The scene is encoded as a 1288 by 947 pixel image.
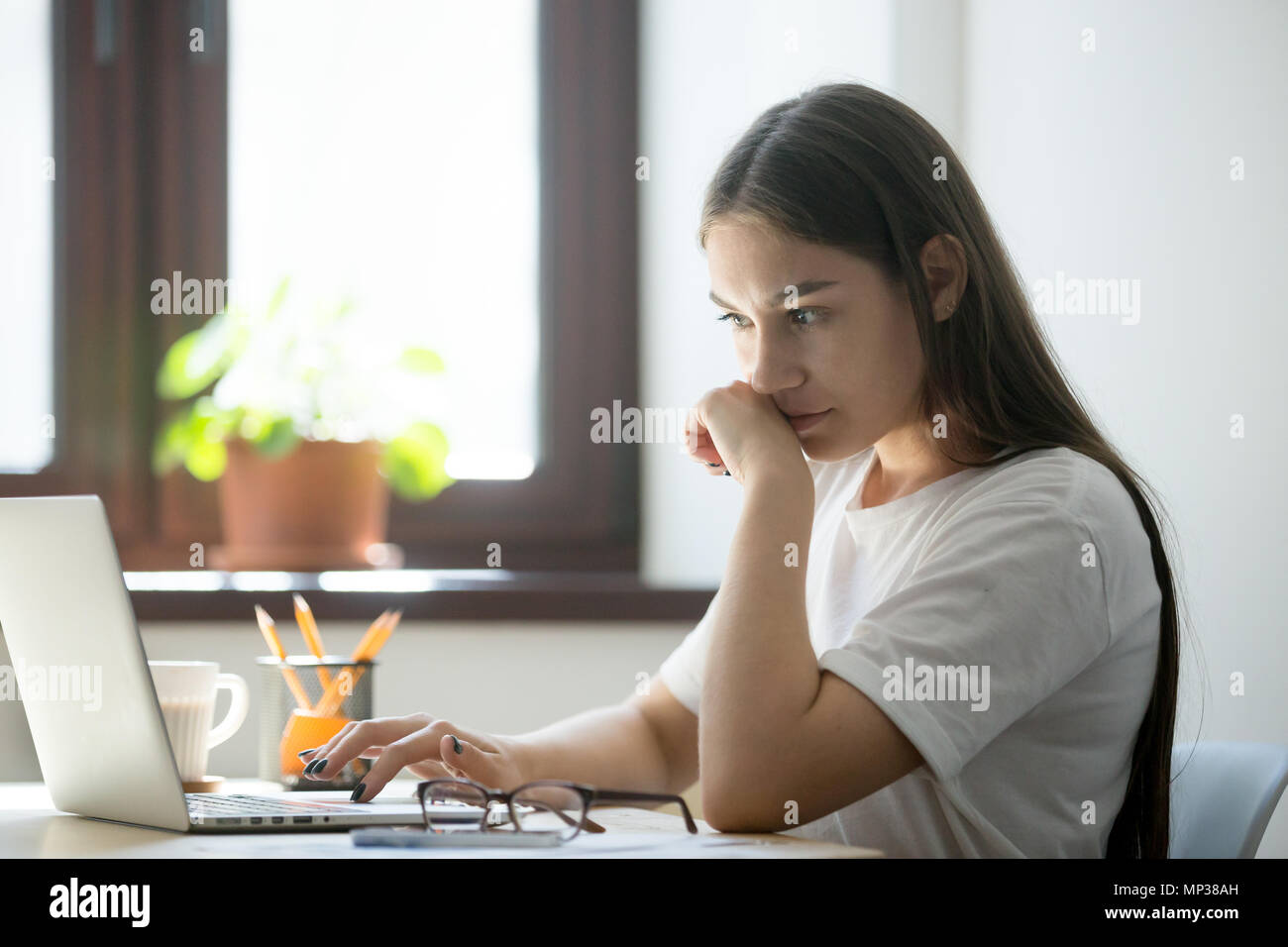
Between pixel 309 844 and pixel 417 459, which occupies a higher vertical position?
pixel 417 459

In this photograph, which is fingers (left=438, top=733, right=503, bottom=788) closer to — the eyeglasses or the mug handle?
the eyeglasses

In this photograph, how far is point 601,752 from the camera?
119cm

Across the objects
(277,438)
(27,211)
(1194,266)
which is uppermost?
(27,211)

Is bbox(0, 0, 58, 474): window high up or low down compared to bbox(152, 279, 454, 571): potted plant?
up

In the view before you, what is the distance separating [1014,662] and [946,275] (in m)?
0.34

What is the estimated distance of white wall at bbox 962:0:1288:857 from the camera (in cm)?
130

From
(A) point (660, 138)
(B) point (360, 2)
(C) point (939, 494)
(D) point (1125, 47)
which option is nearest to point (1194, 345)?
(D) point (1125, 47)

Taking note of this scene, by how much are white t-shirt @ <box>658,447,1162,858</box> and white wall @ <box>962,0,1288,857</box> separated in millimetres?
407

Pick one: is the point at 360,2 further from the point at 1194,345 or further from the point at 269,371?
the point at 1194,345

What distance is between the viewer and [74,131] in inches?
78.2

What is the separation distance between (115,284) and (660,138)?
0.87 m

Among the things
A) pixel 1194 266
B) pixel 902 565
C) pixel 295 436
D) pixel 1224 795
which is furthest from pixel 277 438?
pixel 1224 795

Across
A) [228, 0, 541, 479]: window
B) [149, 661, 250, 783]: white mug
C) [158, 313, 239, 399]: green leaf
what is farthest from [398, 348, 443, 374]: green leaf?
[149, 661, 250, 783]: white mug

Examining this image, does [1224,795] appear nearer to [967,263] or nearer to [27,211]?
[967,263]
